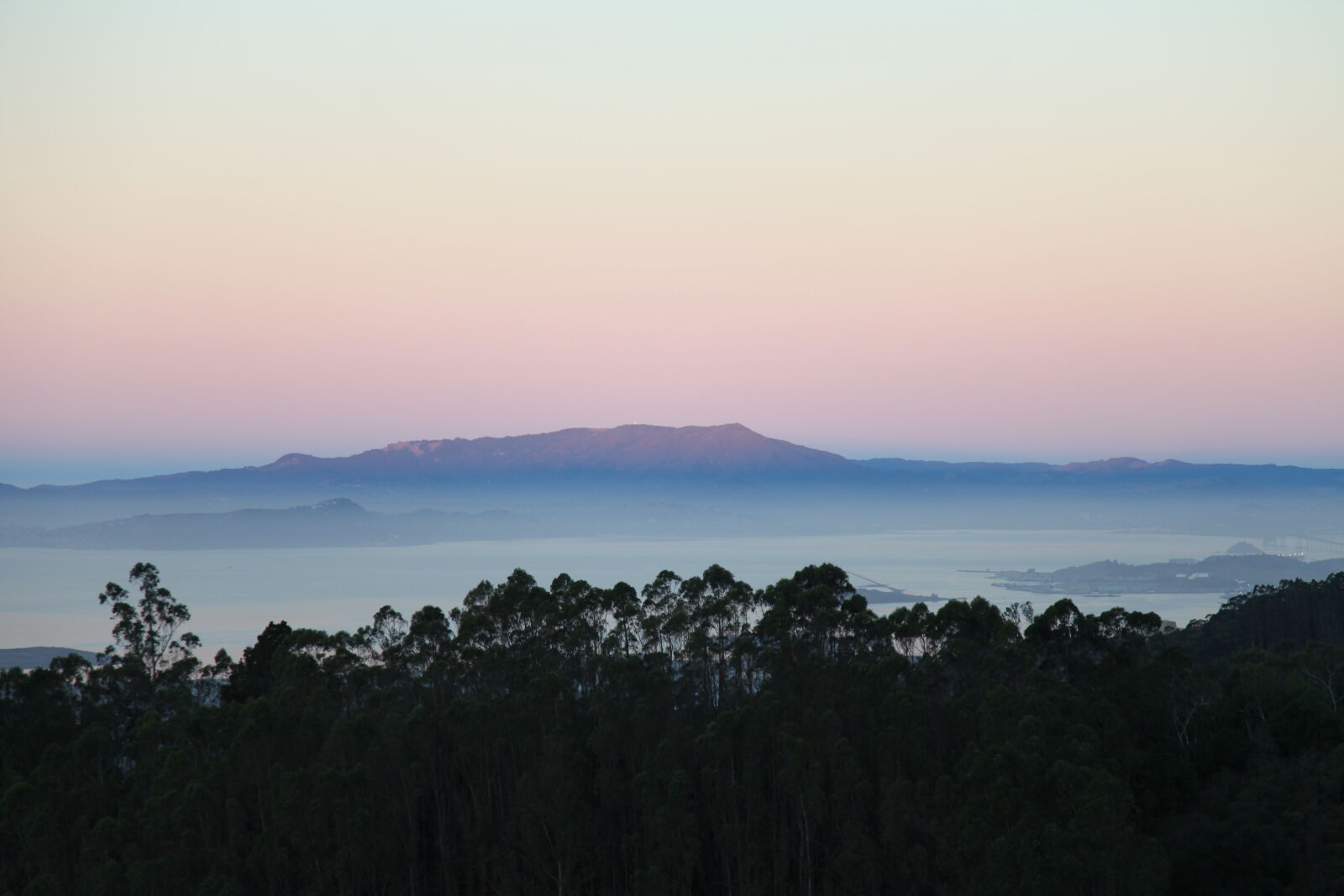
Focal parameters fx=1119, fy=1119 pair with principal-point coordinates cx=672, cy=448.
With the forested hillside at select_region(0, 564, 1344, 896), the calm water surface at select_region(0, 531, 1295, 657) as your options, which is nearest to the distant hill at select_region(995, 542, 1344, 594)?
the calm water surface at select_region(0, 531, 1295, 657)

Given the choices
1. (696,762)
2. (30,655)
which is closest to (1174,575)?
(30,655)

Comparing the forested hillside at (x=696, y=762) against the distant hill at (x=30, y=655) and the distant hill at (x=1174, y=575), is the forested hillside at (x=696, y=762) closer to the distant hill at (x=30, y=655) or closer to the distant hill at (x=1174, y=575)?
the distant hill at (x=30, y=655)

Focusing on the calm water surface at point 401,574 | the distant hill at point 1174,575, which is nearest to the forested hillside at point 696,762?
the calm water surface at point 401,574

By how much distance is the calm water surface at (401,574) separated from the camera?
9294 cm

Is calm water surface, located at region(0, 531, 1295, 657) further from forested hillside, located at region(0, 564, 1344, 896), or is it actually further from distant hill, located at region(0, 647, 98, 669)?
forested hillside, located at region(0, 564, 1344, 896)

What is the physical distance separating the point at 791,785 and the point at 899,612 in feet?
30.3

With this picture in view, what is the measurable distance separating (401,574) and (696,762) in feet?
415

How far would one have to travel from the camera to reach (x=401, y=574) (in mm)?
145250

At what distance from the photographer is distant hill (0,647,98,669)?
65.6 m

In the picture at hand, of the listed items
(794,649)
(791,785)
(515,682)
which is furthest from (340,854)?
(794,649)

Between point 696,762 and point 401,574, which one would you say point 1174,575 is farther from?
point 696,762

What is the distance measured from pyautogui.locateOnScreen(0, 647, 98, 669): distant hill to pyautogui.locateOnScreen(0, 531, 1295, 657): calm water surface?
4802 mm

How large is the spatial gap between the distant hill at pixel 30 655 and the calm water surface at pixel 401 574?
15.8 feet

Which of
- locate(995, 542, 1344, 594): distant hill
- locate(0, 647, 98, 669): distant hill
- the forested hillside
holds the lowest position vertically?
locate(995, 542, 1344, 594): distant hill
